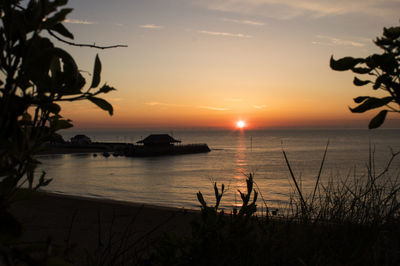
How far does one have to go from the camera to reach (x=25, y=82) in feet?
2.82

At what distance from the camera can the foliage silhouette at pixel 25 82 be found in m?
0.76

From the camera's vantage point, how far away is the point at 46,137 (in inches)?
41.1

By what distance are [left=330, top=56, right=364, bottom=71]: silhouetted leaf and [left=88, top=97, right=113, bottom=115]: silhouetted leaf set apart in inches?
43.3

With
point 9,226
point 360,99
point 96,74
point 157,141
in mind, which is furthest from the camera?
point 157,141

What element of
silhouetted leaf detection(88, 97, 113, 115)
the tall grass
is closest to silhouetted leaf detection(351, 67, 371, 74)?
the tall grass

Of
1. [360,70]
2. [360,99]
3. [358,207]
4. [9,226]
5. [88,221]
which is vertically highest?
[360,70]

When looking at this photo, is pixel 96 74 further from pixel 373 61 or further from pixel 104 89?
pixel 373 61

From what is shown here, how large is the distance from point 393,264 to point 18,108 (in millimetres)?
2076

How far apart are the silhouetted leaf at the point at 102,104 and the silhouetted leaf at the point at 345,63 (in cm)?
110

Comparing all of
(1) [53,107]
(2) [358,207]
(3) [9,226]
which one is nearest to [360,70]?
(1) [53,107]

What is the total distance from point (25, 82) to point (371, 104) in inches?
57.0

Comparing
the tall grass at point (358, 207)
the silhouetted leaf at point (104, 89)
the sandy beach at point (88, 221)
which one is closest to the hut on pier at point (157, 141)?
the sandy beach at point (88, 221)

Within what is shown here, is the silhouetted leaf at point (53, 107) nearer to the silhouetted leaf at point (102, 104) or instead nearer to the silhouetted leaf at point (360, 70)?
the silhouetted leaf at point (102, 104)

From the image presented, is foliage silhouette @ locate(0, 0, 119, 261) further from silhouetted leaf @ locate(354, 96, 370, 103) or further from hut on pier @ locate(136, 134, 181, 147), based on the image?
hut on pier @ locate(136, 134, 181, 147)
